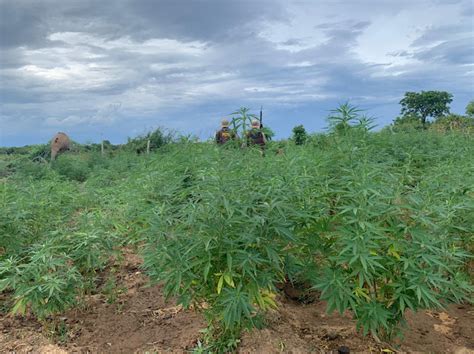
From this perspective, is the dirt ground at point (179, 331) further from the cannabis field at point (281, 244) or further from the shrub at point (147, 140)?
the shrub at point (147, 140)

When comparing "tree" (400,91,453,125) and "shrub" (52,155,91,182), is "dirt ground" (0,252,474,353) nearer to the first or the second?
"shrub" (52,155,91,182)

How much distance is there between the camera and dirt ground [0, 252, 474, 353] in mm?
3080

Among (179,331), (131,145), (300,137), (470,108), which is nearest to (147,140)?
(131,145)

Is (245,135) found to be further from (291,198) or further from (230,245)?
(230,245)

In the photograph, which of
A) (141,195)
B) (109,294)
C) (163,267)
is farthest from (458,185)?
(109,294)

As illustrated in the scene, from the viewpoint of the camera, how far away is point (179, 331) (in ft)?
10.7

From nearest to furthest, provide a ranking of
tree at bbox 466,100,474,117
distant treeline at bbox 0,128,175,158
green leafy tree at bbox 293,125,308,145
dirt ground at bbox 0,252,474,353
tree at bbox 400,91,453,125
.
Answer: dirt ground at bbox 0,252,474,353 < green leafy tree at bbox 293,125,308,145 < distant treeline at bbox 0,128,175,158 < tree at bbox 466,100,474,117 < tree at bbox 400,91,453,125

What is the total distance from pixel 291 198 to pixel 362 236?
515 mm

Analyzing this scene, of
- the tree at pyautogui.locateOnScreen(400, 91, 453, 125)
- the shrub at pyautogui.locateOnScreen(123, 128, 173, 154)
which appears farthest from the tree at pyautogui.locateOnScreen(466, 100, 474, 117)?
the shrub at pyautogui.locateOnScreen(123, 128, 173, 154)

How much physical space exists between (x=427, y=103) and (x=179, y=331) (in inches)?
1335

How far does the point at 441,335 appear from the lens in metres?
3.38

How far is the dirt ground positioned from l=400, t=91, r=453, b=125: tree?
104ft

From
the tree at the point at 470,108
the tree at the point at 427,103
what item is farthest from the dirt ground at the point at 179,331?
A: the tree at the point at 427,103

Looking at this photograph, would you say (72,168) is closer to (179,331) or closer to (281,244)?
(179,331)
